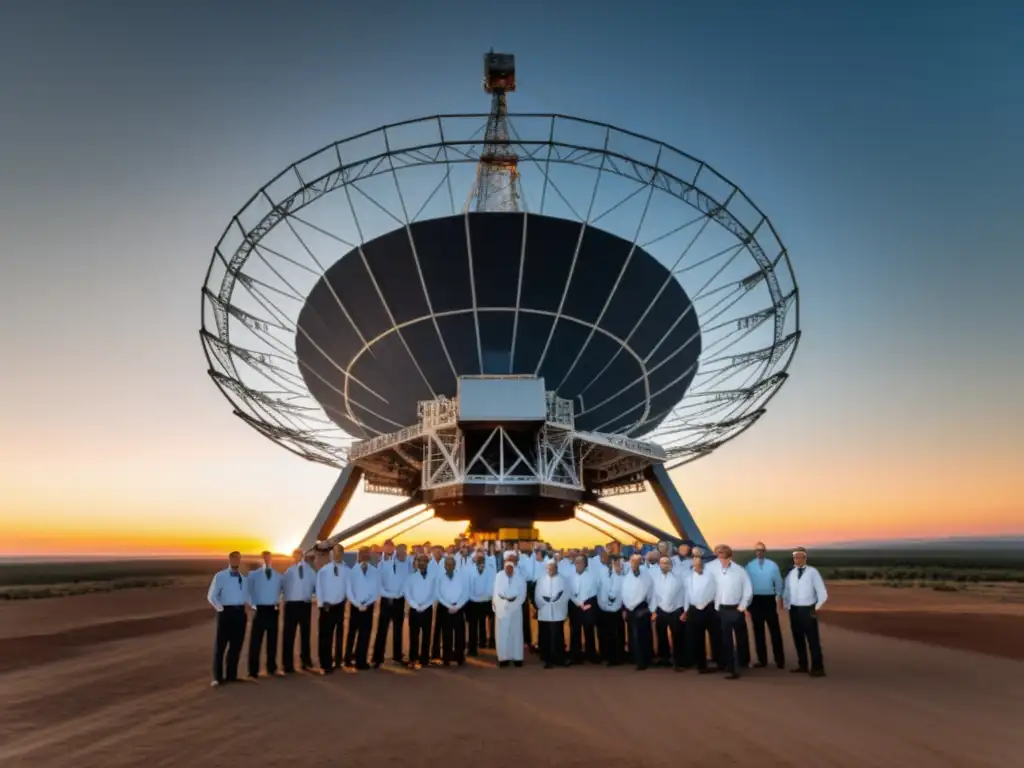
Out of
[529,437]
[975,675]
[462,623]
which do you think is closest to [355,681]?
[462,623]

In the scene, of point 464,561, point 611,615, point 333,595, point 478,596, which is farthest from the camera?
point 464,561

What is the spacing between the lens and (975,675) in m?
11.5

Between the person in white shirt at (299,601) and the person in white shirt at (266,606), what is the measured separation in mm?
188

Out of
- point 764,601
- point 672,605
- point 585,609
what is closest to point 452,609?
point 585,609

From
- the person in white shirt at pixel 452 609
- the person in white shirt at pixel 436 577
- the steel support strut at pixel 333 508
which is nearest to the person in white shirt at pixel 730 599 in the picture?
the person in white shirt at pixel 452 609

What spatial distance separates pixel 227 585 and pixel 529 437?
1731cm

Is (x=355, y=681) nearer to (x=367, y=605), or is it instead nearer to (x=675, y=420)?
(x=367, y=605)

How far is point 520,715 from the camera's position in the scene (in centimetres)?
824

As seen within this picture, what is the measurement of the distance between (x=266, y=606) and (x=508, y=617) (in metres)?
3.95

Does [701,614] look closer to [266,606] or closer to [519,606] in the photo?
[519,606]

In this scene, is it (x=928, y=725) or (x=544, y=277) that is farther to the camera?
(x=544, y=277)

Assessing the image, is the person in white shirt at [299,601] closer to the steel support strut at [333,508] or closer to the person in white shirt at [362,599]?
the person in white shirt at [362,599]

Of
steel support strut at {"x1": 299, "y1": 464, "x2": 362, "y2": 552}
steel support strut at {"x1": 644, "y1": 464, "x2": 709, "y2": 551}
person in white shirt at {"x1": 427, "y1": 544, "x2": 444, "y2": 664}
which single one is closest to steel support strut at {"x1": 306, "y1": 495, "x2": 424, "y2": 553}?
steel support strut at {"x1": 299, "y1": 464, "x2": 362, "y2": 552}

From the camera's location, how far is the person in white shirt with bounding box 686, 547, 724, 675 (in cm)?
1125
